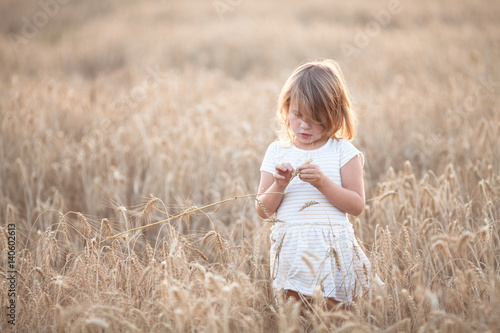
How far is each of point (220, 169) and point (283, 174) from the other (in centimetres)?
189

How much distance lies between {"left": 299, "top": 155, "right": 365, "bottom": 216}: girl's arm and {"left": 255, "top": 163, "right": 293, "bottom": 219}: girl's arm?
8 cm

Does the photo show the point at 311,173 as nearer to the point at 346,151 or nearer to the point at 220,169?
the point at 346,151

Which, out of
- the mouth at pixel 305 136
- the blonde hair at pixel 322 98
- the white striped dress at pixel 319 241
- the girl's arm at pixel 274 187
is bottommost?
the white striped dress at pixel 319 241

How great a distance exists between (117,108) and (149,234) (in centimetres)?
249

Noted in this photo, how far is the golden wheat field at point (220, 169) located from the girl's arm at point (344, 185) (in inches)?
11.8

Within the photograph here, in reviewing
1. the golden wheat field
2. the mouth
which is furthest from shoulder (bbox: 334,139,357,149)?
the golden wheat field

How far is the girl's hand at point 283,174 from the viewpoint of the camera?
174 centimetres

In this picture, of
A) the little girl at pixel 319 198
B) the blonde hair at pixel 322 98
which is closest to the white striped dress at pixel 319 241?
the little girl at pixel 319 198

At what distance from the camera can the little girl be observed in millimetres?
1841

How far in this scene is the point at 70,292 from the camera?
→ 6.19ft

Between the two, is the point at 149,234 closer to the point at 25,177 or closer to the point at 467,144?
the point at 25,177

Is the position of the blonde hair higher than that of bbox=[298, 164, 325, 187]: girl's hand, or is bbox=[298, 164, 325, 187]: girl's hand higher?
the blonde hair

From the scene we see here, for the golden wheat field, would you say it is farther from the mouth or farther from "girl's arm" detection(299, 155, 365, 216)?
the mouth

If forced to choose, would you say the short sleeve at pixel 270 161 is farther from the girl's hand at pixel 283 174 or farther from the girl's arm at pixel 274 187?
the girl's hand at pixel 283 174
